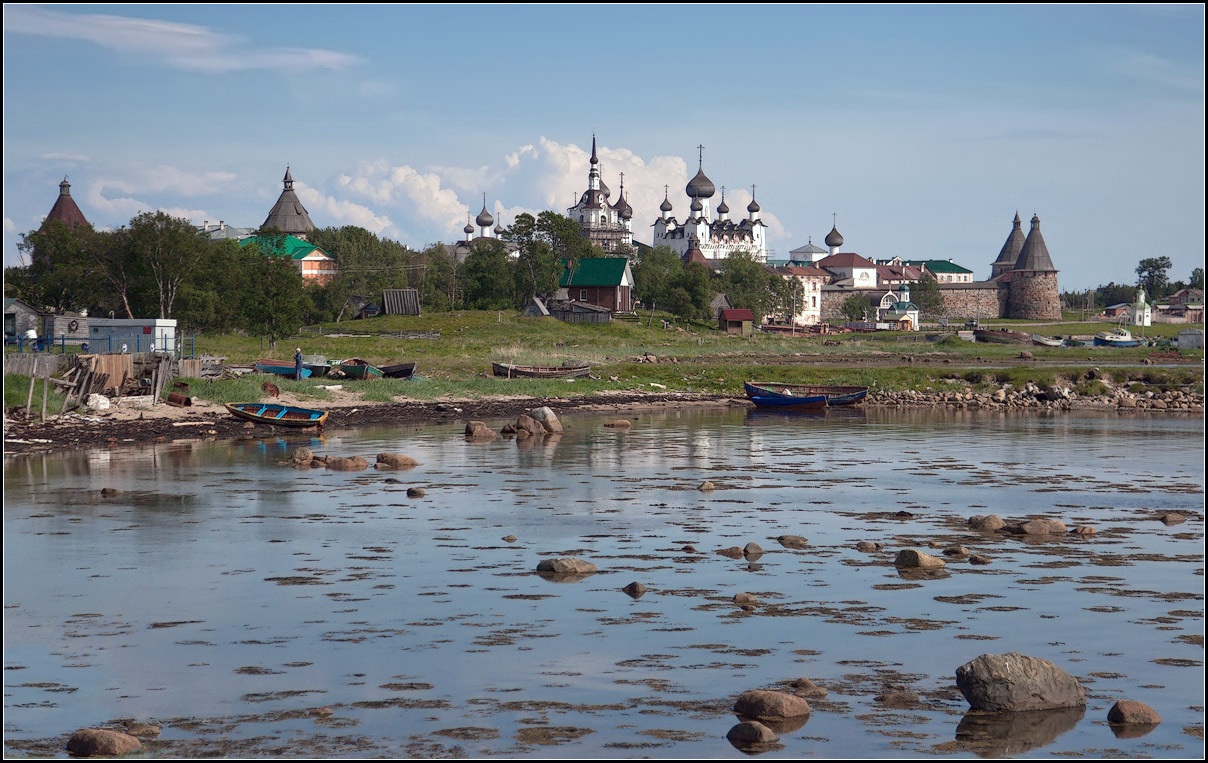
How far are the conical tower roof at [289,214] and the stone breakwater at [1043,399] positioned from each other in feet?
357

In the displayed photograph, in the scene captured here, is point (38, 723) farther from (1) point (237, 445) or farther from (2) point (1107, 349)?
(2) point (1107, 349)

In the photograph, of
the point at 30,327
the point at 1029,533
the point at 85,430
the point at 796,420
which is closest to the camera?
the point at 1029,533

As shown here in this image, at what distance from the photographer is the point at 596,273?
120500 millimetres

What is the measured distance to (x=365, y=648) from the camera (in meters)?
17.0

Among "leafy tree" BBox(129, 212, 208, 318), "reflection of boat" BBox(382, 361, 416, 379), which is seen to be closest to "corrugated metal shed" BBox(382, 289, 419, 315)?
"leafy tree" BBox(129, 212, 208, 318)

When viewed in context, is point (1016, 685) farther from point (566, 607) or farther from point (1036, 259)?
point (1036, 259)

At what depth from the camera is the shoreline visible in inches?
1609

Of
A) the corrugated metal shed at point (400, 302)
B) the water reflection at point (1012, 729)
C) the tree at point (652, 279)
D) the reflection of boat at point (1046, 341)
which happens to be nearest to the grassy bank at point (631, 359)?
the corrugated metal shed at point (400, 302)

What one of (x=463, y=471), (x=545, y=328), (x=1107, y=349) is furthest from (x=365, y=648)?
(x=1107, y=349)

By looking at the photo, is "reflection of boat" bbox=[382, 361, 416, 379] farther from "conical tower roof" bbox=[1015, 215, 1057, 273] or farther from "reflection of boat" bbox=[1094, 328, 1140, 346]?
"conical tower roof" bbox=[1015, 215, 1057, 273]

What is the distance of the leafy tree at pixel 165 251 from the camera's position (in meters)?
68.4

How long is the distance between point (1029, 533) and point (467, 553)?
36.0 feet

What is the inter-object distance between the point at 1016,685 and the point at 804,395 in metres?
49.4

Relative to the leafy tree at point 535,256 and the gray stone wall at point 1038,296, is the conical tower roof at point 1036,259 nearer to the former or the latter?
the gray stone wall at point 1038,296
